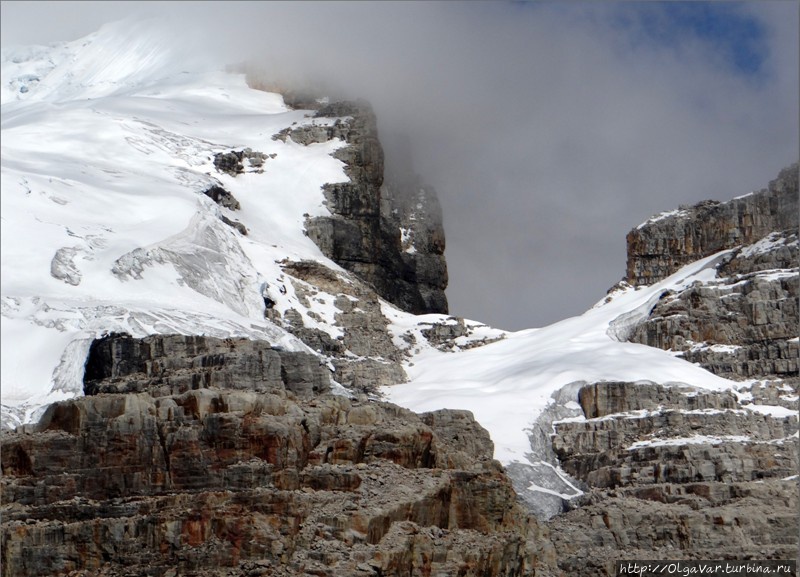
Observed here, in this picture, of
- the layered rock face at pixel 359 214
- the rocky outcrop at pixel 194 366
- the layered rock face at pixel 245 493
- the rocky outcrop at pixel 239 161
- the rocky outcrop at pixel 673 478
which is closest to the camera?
the layered rock face at pixel 245 493

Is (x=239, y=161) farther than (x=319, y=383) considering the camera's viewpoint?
Yes

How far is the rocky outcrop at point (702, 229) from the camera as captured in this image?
18400cm

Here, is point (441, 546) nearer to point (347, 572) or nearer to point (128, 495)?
point (347, 572)

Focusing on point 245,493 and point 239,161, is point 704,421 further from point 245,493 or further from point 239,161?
point 245,493

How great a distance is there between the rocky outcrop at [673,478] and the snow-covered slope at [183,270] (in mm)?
4607

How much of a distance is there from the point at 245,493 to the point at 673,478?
5921 centimetres

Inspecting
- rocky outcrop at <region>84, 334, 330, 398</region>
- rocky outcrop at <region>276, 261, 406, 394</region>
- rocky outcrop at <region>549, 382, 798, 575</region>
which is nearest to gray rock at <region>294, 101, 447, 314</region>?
rocky outcrop at <region>276, 261, 406, 394</region>

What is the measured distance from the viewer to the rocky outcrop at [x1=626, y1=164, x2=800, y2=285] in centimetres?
18400

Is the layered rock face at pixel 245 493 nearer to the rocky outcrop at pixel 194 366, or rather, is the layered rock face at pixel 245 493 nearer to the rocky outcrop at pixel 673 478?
the rocky outcrop at pixel 194 366

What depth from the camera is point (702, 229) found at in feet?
629

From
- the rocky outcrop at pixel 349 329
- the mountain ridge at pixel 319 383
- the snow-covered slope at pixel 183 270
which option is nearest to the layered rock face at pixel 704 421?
the mountain ridge at pixel 319 383

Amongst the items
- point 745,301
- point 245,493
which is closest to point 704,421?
point 745,301

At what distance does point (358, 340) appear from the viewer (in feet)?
538

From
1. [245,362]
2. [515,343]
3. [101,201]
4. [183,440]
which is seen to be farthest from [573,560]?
[515,343]
